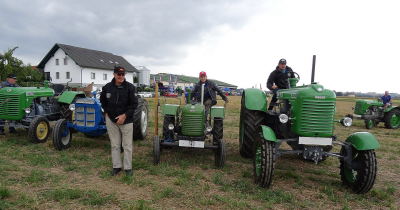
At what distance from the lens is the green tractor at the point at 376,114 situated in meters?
11.6

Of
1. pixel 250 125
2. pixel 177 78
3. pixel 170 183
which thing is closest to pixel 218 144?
pixel 250 125

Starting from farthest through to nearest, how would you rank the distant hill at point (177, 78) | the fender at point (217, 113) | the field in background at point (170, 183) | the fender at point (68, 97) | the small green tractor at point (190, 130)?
1. the fender at point (68, 97)
2. the distant hill at point (177, 78)
3. the fender at point (217, 113)
4. the small green tractor at point (190, 130)
5. the field in background at point (170, 183)

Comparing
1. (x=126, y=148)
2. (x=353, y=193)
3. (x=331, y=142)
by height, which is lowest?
(x=353, y=193)

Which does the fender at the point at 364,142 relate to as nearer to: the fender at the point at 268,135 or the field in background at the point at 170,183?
the field in background at the point at 170,183

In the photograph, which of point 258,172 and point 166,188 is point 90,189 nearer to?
point 166,188

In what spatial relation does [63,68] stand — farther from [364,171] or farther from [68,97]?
[364,171]

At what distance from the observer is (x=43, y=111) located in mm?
6957

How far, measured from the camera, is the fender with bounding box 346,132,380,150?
3711 millimetres

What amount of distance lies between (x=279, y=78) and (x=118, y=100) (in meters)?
3.29

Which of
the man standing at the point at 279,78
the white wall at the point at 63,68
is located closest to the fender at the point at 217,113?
the man standing at the point at 279,78

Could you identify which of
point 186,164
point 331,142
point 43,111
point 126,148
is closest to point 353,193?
point 331,142

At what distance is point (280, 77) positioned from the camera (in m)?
5.74

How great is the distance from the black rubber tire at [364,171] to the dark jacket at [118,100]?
3348 millimetres

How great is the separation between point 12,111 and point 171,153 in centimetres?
379
